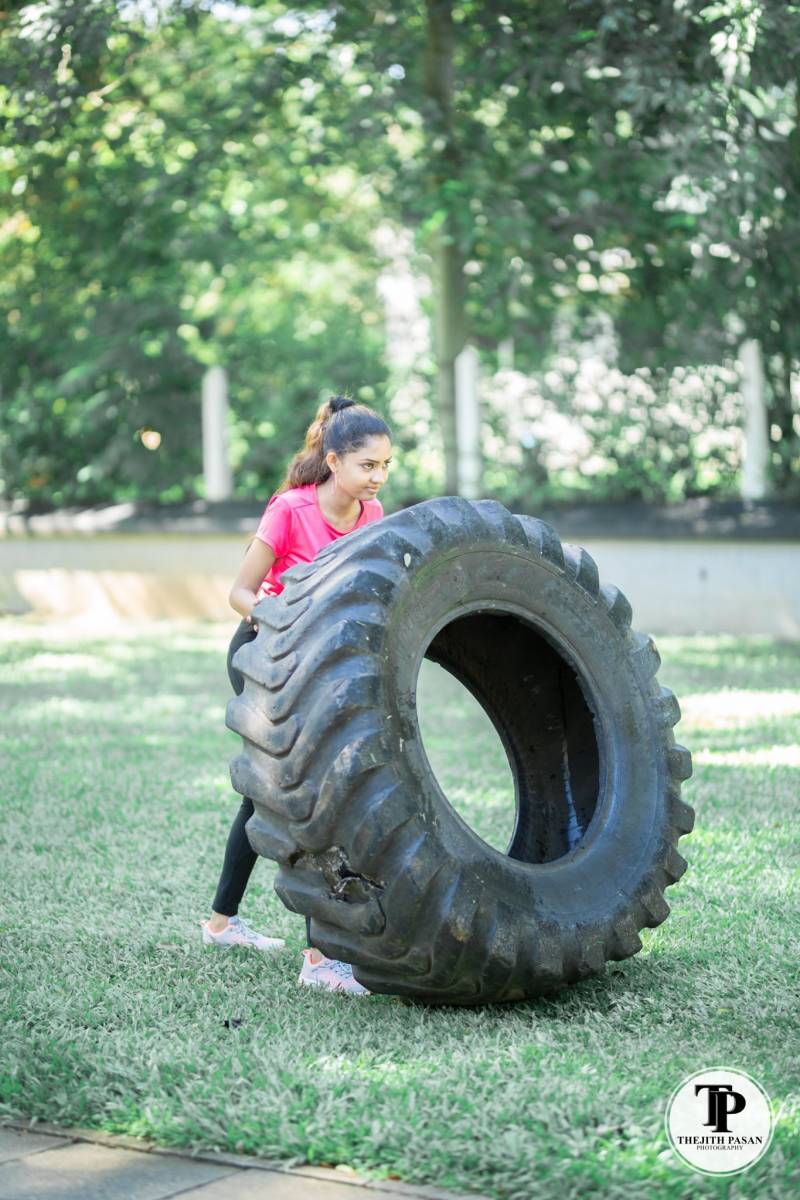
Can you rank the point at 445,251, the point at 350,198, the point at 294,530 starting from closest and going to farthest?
the point at 294,530 < the point at 445,251 < the point at 350,198

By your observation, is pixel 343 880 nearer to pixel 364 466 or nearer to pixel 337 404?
pixel 364 466

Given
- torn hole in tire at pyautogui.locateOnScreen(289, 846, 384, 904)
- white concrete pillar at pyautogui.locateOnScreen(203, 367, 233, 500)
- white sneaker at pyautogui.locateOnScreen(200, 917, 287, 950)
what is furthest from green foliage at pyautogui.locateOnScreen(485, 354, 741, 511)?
torn hole in tire at pyautogui.locateOnScreen(289, 846, 384, 904)

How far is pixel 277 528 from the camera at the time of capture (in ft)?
13.8

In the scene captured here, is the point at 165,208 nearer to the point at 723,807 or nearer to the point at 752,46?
the point at 752,46

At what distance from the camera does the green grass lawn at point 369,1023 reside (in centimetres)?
282

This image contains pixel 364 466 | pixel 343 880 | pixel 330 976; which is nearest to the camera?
pixel 343 880

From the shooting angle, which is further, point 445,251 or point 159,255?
point 159,255

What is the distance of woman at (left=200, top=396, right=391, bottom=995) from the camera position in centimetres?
412

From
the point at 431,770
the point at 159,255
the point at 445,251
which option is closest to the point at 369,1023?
the point at 431,770

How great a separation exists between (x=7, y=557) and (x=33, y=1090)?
48.1 feet

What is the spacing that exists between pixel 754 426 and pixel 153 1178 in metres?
11.7

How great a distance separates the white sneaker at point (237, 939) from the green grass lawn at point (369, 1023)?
68 millimetres

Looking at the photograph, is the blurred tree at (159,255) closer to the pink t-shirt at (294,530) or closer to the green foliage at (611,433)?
the green foliage at (611,433)

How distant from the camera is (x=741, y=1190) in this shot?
264cm
